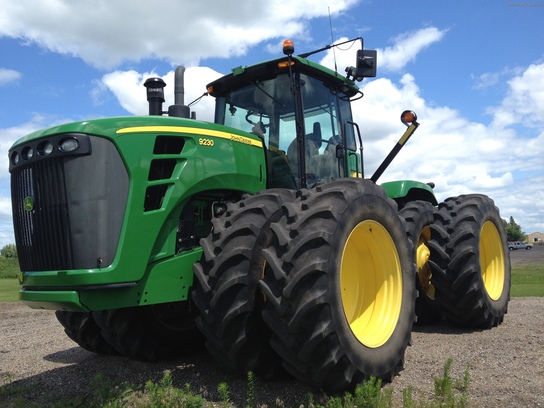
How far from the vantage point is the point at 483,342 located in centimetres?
521

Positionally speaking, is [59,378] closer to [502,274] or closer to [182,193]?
[182,193]

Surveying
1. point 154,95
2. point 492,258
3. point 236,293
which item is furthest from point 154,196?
point 492,258

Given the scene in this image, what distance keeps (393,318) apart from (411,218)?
6.54ft

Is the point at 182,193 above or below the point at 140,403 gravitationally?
above

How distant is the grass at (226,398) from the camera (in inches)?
125

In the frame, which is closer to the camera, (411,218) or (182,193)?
(182,193)

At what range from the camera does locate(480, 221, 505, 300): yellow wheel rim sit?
676cm

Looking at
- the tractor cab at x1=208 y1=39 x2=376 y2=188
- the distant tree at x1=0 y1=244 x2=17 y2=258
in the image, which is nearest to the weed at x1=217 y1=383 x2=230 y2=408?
the tractor cab at x1=208 y1=39 x2=376 y2=188

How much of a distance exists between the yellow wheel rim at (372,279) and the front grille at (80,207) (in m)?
1.88

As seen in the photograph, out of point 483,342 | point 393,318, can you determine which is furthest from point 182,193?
point 483,342

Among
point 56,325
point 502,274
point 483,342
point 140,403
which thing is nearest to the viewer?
point 140,403

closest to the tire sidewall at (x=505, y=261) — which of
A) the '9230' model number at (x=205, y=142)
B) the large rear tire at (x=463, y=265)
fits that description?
the large rear tire at (x=463, y=265)

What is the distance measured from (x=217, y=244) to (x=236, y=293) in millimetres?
386

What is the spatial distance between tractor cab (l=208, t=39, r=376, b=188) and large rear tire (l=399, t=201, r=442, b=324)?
36.4 inches
